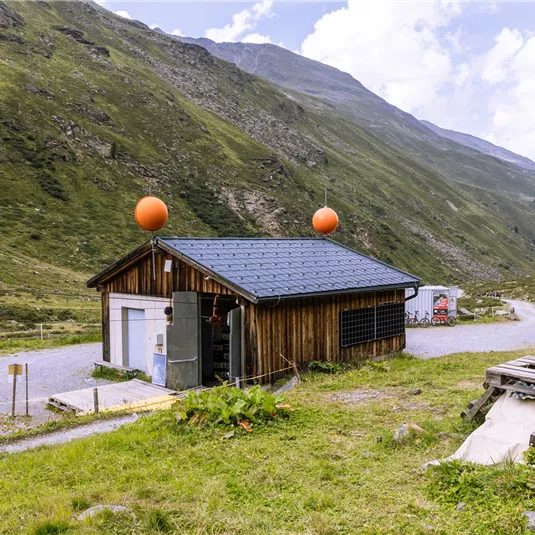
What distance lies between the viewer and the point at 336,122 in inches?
6506

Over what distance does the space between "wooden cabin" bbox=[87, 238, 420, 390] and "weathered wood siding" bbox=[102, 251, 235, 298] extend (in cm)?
3

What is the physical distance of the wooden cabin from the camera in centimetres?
1370

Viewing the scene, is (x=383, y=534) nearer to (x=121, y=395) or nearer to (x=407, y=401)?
(x=407, y=401)

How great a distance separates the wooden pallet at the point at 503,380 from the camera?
7.07m

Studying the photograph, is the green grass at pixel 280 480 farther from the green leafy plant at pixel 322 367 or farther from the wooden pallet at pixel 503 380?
the green leafy plant at pixel 322 367

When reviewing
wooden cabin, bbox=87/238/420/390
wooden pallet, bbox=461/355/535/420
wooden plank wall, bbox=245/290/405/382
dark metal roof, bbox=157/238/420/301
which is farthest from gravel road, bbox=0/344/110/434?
wooden pallet, bbox=461/355/535/420

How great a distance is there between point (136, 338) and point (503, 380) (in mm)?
12239

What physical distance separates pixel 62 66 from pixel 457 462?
285 feet

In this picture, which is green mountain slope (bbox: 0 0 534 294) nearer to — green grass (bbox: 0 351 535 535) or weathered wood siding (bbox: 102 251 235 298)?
weathered wood siding (bbox: 102 251 235 298)

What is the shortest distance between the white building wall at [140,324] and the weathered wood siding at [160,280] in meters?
0.23

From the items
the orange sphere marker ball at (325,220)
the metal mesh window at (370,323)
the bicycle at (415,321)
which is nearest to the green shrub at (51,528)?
the metal mesh window at (370,323)

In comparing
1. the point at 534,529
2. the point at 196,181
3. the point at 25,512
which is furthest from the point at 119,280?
the point at 196,181

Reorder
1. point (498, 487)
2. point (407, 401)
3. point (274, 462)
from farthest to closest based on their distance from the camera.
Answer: point (407, 401) < point (274, 462) < point (498, 487)

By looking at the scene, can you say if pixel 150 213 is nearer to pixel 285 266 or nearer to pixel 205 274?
pixel 205 274
